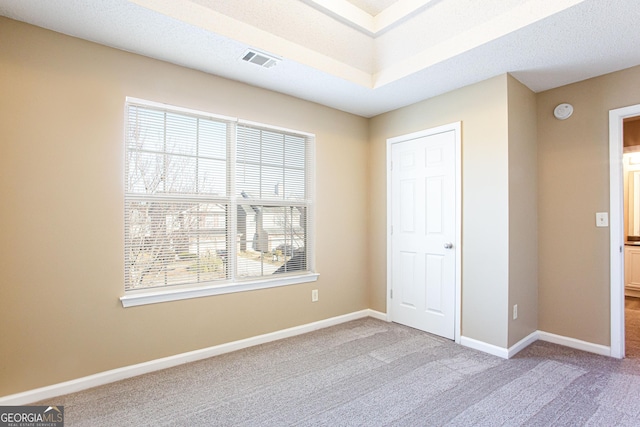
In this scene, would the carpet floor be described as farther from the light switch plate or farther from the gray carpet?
the light switch plate

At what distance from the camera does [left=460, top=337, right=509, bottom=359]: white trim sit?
276cm

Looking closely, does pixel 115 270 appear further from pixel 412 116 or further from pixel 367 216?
pixel 412 116

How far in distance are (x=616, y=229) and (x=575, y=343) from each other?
1108 mm

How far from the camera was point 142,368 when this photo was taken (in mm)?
2465

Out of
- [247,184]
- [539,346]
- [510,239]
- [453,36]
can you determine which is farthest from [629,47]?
[247,184]

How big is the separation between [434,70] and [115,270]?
304 centimetres

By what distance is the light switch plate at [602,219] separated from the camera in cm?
280

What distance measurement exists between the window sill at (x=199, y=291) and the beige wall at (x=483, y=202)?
1.64m

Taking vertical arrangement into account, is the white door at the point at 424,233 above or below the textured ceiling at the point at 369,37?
below

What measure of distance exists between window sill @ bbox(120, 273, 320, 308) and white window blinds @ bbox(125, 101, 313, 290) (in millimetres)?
68

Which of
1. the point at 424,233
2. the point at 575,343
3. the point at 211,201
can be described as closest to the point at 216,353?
the point at 211,201

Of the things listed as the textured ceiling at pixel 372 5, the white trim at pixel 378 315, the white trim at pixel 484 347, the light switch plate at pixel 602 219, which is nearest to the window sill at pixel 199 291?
the white trim at pixel 378 315

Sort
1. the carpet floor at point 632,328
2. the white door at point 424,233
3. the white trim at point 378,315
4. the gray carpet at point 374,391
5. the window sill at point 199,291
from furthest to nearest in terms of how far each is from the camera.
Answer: the white trim at point 378,315, the white door at point 424,233, the carpet floor at point 632,328, the window sill at point 199,291, the gray carpet at point 374,391

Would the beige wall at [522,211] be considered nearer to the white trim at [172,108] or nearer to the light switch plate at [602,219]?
the light switch plate at [602,219]
